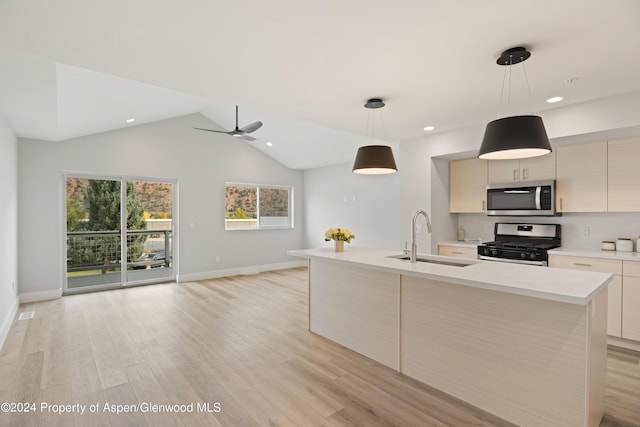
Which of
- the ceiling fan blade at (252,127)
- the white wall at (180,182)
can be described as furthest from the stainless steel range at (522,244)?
the white wall at (180,182)

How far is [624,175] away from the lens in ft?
11.4

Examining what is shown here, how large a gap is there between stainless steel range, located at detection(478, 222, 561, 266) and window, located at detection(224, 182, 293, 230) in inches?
200

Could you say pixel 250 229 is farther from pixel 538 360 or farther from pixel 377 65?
pixel 538 360

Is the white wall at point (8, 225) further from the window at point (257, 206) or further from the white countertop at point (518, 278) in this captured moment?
the white countertop at point (518, 278)

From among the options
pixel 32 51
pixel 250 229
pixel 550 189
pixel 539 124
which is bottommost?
pixel 250 229

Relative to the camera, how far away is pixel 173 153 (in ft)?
21.1

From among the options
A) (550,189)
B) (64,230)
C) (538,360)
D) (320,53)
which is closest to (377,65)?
(320,53)

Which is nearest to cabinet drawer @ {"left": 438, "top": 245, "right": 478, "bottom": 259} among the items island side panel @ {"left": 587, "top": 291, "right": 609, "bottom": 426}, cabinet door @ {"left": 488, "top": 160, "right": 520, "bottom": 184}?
cabinet door @ {"left": 488, "top": 160, "right": 520, "bottom": 184}

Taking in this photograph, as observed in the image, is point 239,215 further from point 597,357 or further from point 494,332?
point 597,357

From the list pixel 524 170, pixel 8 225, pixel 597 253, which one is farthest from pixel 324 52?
pixel 8 225

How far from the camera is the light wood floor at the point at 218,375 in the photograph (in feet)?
7.14

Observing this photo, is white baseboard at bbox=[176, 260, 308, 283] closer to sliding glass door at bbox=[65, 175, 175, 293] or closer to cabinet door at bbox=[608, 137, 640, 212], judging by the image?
sliding glass door at bbox=[65, 175, 175, 293]

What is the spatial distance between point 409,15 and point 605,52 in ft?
5.18

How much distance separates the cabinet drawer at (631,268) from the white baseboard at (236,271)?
6.23m
